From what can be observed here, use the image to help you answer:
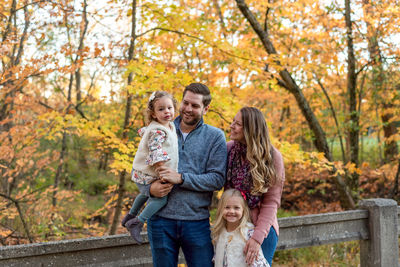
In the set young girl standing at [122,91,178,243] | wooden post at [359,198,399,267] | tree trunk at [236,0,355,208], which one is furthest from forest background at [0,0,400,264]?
young girl standing at [122,91,178,243]

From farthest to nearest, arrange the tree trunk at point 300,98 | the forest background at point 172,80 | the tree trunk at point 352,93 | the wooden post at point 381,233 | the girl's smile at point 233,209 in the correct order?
1. the tree trunk at point 352,93
2. the tree trunk at point 300,98
3. the forest background at point 172,80
4. the wooden post at point 381,233
5. the girl's smile at point 233,209

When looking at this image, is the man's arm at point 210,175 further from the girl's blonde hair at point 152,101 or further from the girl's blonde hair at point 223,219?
the girl's blonde hair at point 152,101

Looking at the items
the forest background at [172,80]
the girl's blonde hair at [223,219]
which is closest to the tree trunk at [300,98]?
the forest background at [172,80]

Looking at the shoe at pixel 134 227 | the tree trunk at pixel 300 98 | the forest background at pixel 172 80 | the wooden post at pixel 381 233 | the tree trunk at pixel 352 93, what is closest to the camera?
the shoe at pixel 134 227

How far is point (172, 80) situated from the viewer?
4.43 meters

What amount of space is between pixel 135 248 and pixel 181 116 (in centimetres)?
108

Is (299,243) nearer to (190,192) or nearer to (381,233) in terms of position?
(381,233)

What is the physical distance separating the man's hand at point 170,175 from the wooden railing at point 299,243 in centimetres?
77

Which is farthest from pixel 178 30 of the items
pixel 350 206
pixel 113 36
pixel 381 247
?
pixel 350 206

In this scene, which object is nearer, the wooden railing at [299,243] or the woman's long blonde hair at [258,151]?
the woman's long blonde hair at [258,151]

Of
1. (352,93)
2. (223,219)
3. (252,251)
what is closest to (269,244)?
(252,251)

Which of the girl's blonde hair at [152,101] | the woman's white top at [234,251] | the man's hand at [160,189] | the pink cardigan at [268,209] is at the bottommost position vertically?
the woman's white top at [234,251]

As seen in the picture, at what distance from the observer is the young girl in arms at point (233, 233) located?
220cm

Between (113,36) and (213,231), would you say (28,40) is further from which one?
(213,231)
